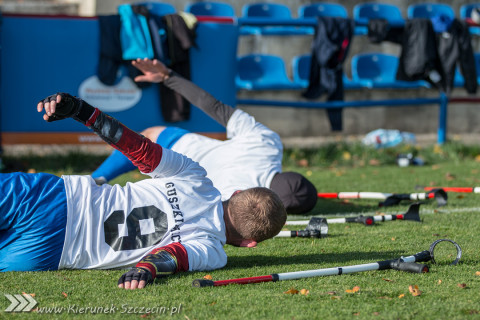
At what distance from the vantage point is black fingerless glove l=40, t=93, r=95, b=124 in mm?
3279

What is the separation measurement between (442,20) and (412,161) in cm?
220

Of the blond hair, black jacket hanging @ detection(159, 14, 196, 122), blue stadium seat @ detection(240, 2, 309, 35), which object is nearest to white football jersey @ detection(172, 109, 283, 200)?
the blond hair

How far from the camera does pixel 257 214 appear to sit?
12.4ft

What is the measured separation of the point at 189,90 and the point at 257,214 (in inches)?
85.0

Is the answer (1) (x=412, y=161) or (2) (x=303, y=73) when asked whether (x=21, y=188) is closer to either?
(1) (x=412, y=161)

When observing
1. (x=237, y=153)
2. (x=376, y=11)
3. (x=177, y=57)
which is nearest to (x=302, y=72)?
(x=376, y=11)

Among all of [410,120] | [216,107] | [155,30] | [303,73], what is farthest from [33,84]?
[410,120]

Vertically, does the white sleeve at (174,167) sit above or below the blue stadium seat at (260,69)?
above

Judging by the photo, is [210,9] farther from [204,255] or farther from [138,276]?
[138,276]

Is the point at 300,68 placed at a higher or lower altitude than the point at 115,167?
lower

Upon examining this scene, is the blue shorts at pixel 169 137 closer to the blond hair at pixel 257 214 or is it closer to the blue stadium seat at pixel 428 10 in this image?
the blond hair at pixel 257 214

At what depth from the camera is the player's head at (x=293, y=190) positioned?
5.43m

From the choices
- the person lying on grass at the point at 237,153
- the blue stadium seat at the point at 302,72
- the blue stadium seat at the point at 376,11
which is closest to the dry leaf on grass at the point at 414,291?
the person lying on grass at the point at 237,153

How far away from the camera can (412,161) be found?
29.6 ft
